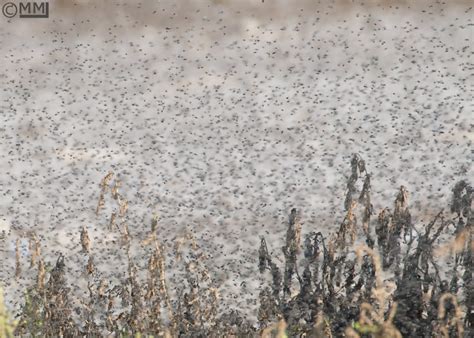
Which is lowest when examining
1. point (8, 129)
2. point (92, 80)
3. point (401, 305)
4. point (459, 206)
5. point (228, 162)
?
point (401, 305)

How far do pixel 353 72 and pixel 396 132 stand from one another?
189cm

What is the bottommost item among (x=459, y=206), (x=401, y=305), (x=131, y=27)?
(x=401, y=305)

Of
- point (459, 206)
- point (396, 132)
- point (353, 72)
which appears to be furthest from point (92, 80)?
point (459, 206)

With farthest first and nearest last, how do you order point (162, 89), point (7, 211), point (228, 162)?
1. point (162, 89)
2. point (228, 162)
3. point (7, 211)

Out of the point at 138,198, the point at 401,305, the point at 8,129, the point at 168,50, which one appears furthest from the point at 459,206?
the point at 168,50

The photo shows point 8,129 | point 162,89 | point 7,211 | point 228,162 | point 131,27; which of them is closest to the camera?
point 7,211

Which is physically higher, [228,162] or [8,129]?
[8,129]

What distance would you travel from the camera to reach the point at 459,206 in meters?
5.00

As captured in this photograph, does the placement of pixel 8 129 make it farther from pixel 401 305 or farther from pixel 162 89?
pixel 401 305

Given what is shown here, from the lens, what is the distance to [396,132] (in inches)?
490

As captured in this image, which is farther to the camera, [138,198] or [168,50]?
[168,50]

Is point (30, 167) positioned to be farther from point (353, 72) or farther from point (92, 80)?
point (353, 72)

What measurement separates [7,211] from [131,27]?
5349 mm

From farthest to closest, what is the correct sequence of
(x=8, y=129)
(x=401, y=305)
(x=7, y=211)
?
1. (x=8, y=129)
2. (x=7, y=211)
3. (x=401, y=305)
